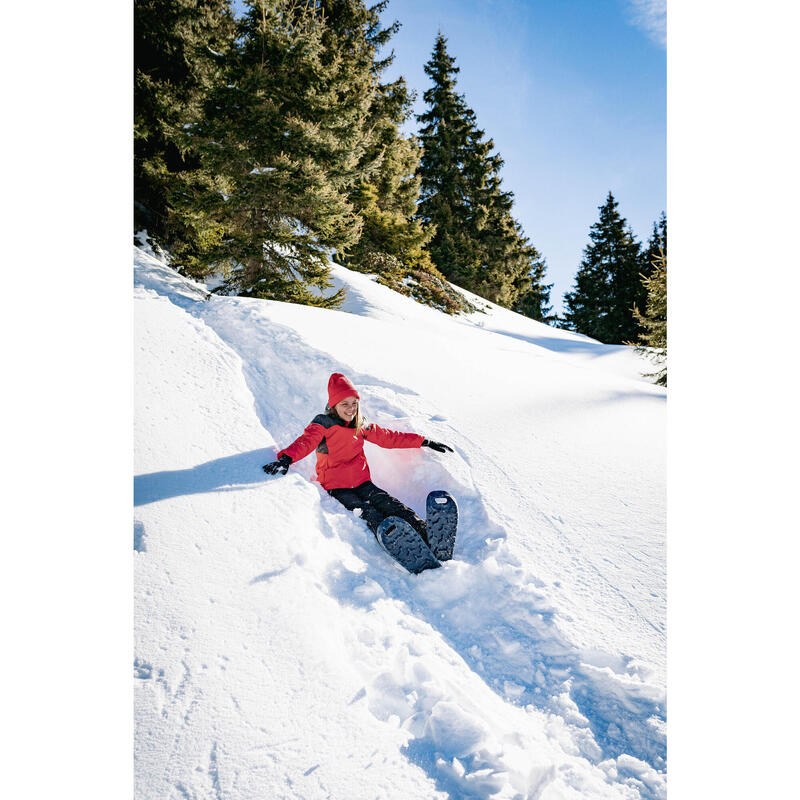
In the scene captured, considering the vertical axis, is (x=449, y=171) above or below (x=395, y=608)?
above

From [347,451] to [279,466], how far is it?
1.72 feet

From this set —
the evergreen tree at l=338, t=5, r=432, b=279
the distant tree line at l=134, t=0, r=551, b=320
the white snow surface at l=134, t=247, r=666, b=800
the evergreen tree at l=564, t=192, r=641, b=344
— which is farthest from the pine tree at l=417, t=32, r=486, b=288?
the white snow surface at l=134, t=247, r=666, b=800

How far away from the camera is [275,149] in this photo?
8031 millimetres

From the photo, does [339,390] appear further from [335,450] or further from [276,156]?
[276,156]

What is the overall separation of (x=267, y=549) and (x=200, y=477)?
79cm

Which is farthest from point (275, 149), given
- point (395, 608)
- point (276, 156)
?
point (395, 608)

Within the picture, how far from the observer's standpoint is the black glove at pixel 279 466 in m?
2.84

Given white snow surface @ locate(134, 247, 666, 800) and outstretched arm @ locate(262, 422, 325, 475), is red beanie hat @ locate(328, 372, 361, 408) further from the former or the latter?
white snow surface @ locate(134, 247, 666, 800)

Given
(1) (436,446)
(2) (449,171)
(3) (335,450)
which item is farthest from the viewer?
(2) (449,171)

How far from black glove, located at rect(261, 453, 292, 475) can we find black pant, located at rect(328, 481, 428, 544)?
1.25ft
